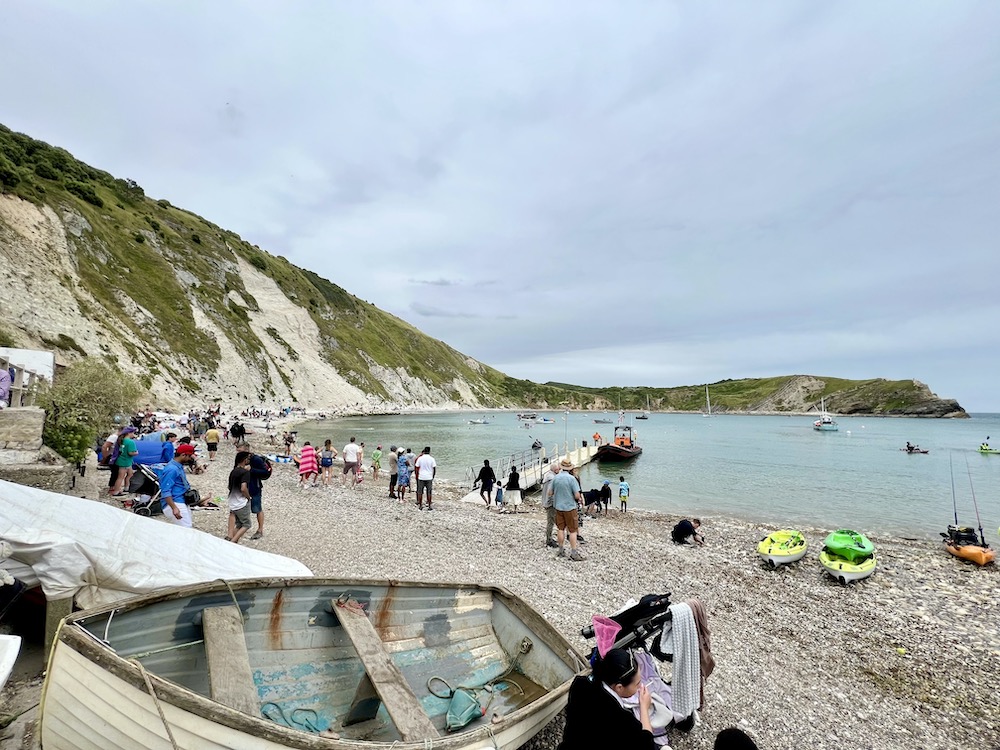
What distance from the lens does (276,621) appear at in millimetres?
5375

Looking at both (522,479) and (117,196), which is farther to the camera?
(117,196)

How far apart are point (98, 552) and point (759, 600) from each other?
39.1 ft

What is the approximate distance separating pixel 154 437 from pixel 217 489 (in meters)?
3.69

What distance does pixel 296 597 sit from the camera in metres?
5.52

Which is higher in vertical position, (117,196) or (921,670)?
(117,196)

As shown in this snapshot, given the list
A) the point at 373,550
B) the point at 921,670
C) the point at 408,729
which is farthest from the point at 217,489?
the point at 921,670

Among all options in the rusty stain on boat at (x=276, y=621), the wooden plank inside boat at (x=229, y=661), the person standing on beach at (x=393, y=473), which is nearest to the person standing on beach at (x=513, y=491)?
the person standing on beach at (x=393, y=473)

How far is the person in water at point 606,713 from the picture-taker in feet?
12.5

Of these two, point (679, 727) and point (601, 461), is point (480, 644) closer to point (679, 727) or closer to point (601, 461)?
point (679, 727)

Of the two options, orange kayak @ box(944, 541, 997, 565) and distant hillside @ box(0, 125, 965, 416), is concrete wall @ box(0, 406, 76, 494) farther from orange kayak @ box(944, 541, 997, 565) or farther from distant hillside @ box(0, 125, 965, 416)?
distant hillside @ box(0, 125, 965, 416)

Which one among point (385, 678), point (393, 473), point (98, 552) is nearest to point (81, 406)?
point (393, 473)

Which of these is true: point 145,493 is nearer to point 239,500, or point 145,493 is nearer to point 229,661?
point 239,500

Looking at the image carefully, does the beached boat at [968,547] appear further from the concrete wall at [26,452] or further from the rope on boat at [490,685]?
the concrete wall at [26,452]

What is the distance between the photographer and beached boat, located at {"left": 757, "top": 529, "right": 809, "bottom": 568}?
13477 mm
